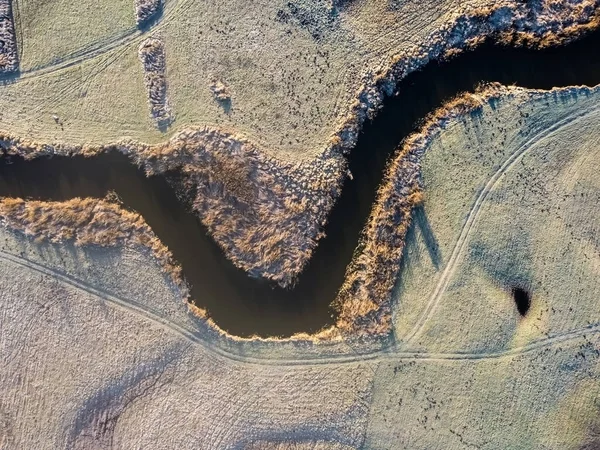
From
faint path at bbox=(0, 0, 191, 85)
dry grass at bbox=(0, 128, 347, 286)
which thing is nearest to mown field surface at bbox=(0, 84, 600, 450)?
dry grass at bbox=(0, 128, 347, 286)

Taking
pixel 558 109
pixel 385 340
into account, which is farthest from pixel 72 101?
pixel 558 109

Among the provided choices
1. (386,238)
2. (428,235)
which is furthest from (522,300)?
(386,238)

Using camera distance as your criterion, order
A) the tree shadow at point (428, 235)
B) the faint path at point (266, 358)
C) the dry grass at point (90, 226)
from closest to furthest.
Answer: the faint path at point (266, 358) < the tree shadow at point (428, 235) < the dry grass at point (90, 226)

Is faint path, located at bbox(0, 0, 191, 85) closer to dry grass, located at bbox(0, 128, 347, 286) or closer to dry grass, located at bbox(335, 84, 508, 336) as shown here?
dry grass, located at bbox(0, 128, 347, 286)

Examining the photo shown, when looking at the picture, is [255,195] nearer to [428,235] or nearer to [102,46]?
[428,235]

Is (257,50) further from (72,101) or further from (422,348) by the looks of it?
(422,348)

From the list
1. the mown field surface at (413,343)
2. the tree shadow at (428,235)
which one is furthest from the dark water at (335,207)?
the tree shadow at (428,235)

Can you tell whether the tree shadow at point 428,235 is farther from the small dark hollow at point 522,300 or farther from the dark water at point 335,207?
the small dark hollow at point 522,300
